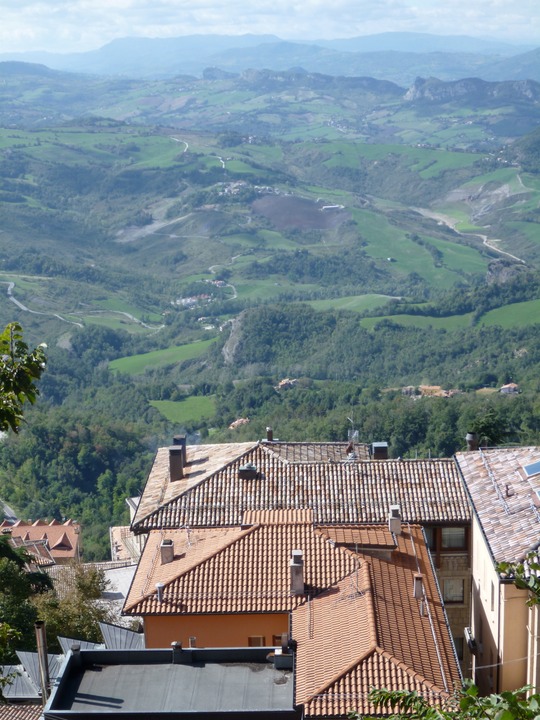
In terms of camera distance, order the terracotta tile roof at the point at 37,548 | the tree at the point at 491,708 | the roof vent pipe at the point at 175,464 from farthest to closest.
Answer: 1. the terracotta tile roof at the point at 37,548
2. the roof vent pipe at the point at 175,464
3. the tree at the point at 491,708

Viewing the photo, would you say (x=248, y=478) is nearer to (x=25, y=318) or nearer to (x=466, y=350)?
(x=466, y=350)

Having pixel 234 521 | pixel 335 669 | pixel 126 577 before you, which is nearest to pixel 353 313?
pixel 126 577

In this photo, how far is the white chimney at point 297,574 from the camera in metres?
23.0

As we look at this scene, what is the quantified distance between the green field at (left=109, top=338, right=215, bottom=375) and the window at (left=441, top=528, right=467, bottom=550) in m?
117

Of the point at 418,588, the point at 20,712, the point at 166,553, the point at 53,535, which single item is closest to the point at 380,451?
the point at 166,553

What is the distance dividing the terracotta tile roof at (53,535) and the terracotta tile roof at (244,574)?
30674 millimetres

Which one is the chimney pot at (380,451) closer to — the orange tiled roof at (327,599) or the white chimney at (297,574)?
the orange tiled roof at (327,599)

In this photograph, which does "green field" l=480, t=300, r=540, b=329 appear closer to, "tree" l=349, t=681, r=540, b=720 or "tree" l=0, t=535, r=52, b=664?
"tree" l=0, t=535, r=52, b=664

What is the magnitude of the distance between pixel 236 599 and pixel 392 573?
3.95 meters

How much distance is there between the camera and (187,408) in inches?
4414

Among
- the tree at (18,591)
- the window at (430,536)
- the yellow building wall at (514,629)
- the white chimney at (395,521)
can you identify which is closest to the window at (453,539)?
the window at (430,536)

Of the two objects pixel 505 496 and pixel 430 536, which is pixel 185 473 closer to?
pixel 430 536

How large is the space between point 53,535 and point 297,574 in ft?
127

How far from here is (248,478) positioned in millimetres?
31703
